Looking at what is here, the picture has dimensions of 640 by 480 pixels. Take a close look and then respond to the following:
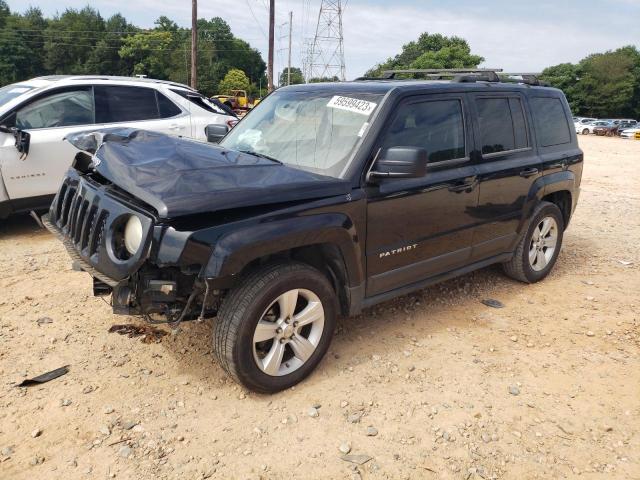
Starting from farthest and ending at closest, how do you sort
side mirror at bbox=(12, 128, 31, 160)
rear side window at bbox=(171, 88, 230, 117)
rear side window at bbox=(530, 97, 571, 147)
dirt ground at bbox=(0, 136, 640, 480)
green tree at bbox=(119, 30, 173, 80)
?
green tree at bbox=(119, 30, 173, 80)
rear side window at bbox=(171, 88, 230, 117)
side mirror at bbox=(12, 128, 31, 160)
rear side window at bbox=(530, 97, 571, 147)
dirt ground at bbox=(0, 136, 640, 480)

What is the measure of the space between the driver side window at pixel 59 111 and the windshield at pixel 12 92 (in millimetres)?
252

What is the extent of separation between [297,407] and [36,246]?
4070 millimetres

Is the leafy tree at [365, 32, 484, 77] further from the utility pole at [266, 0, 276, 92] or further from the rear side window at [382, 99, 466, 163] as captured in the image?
the rear side window at [382, 99, 466, 163]

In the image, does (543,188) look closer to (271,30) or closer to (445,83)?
(445,83)

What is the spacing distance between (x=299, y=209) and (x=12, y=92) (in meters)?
5.00

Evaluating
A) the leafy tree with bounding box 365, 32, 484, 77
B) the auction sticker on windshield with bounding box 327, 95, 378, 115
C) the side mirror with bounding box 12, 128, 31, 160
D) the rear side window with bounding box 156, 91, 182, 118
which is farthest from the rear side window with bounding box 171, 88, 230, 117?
the leafy tree with bounding box 365, 32, 484, 77

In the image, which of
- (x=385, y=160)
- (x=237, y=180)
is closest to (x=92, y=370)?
(x=237, y=180)

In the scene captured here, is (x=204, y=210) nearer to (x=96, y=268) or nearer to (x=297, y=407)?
(x=96, y=268)

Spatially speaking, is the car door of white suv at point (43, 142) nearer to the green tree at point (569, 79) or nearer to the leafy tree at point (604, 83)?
the leafy tree at point (604, 83)

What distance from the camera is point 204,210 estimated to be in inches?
99.3

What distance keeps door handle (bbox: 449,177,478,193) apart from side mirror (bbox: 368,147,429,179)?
0.73 m

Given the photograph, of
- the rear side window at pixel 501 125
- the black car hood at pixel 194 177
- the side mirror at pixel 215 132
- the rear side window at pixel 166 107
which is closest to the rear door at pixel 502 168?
the rear side window at pixel 501 125

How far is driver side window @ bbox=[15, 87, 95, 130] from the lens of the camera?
575 centimetres

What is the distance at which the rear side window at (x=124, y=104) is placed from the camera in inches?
247
